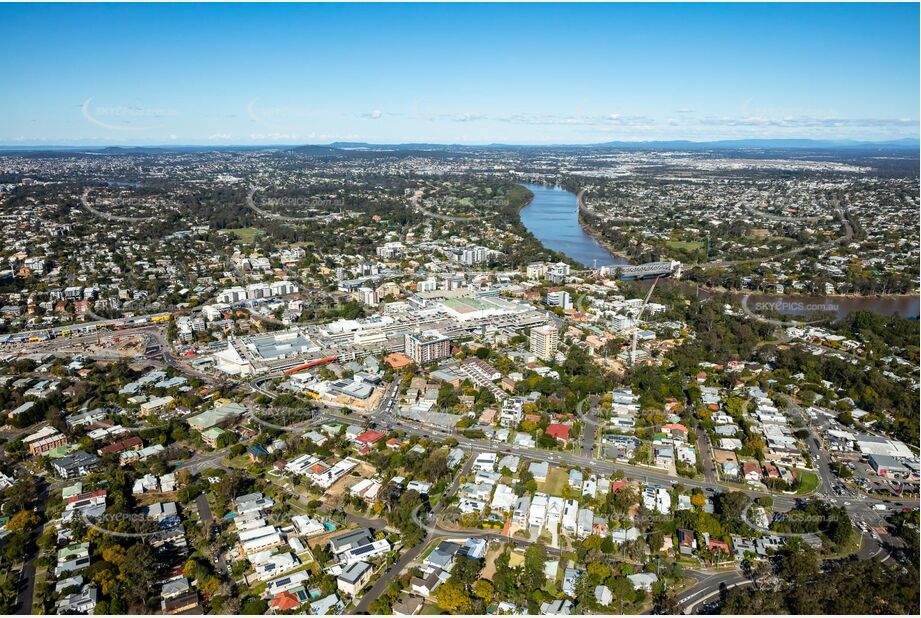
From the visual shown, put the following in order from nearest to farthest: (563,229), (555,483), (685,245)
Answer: (555,483), (685,245), (563,229)

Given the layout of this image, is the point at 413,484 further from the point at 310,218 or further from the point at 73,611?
the point at 310,218

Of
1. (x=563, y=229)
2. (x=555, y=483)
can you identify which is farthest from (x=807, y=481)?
(x=563, y=229)

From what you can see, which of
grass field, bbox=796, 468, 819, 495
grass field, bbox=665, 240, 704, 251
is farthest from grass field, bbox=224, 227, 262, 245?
grass field, bbox=796, 468, 819, 495

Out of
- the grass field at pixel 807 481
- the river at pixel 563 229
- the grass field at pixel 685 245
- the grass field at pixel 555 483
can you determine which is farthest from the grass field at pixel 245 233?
the grass field at pixel 807 481

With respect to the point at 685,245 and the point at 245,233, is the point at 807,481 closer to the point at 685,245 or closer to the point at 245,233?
the point at 685,245

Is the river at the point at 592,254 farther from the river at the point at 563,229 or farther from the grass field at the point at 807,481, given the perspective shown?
the grass field at the point at 807,481

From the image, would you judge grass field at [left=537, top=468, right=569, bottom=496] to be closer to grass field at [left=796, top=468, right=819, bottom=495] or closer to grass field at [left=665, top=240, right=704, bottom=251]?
grass field at [left=796, top=468, right=819, bottom=495]
